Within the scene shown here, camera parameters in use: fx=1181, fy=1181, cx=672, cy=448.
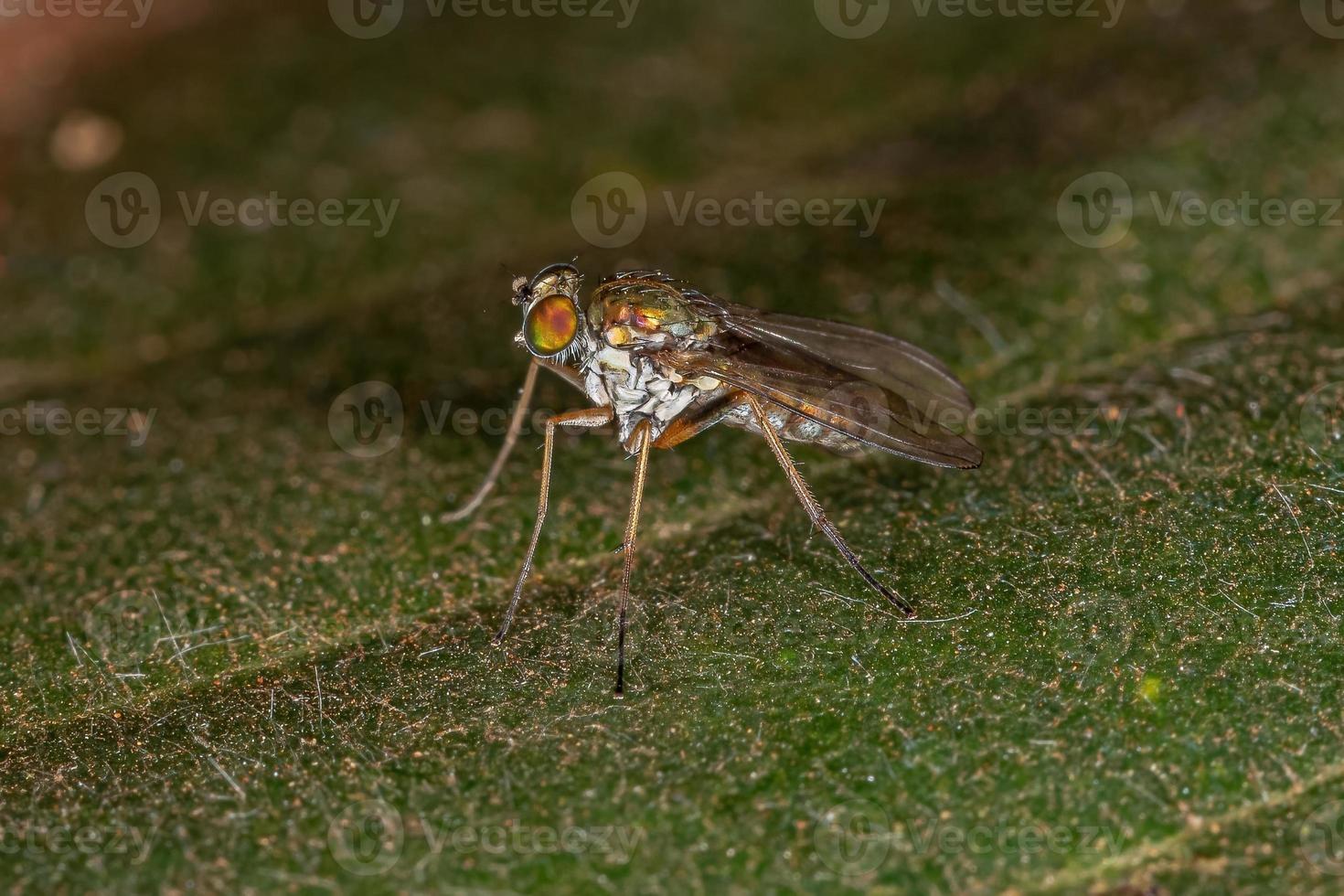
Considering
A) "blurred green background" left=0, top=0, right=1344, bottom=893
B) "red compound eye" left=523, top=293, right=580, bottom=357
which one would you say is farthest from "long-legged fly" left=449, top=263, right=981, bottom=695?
"blurred green background" left=0, top=0, right=1344, bottom=893

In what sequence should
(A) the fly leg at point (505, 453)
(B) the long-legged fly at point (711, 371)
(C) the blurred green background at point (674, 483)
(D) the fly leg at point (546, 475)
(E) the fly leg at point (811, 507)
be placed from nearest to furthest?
(C) the blurred green background at point (674, 483) < (E) the fly leg at point (811, 507) < (D) the fly leg at point (546, 475) < (B) the long-legged fly at point (711, 371) < (A) the fly leg at point (505, 453)

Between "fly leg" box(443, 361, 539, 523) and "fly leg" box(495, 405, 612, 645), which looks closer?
"fly leg" box(495, 405, 612, 645)

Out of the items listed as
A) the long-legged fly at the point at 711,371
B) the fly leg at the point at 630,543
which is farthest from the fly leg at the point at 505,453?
the fly leg at the point at 630,543

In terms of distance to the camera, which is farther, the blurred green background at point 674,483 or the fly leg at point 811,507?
the fly leg at point 811,507

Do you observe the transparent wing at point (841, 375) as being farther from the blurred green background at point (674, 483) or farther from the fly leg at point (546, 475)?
the fly leg at point (546, 475)

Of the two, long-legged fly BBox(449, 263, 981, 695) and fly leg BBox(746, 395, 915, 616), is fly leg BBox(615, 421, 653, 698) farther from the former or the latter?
fly leg BBox(746, 395, 915, 616)

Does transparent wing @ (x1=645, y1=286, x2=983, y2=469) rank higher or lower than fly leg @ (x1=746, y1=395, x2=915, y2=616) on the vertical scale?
higher

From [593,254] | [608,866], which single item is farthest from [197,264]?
[608,866]

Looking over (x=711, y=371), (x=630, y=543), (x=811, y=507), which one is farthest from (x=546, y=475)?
(x=811, y=507)
